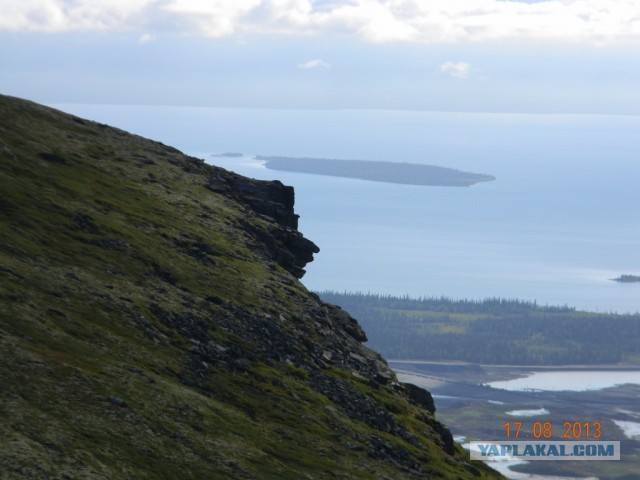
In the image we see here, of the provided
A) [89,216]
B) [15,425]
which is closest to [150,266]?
[89,216]

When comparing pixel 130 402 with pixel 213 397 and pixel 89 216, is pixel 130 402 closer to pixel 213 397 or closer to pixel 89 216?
pixel 213 397

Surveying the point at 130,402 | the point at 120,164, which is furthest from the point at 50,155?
the point at 130,402

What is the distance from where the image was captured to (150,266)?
2618 inches

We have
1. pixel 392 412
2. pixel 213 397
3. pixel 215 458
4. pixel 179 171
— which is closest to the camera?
pixel 215 458

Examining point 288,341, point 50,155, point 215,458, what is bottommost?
point 215,458

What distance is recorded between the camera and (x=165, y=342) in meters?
56.4

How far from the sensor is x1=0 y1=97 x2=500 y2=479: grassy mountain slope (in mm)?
42750

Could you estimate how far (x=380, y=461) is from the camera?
55.5 metres

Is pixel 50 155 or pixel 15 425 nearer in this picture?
pixel 15 425

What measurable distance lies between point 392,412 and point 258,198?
3361cm

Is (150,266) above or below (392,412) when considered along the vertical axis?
above

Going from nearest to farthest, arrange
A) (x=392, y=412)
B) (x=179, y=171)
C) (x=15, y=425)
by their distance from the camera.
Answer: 1. (x=15, y=425)
2. (x=392, y=412)
3. (x=179, y=171)

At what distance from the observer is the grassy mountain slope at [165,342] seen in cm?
4275

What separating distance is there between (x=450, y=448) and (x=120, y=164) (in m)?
36.5
